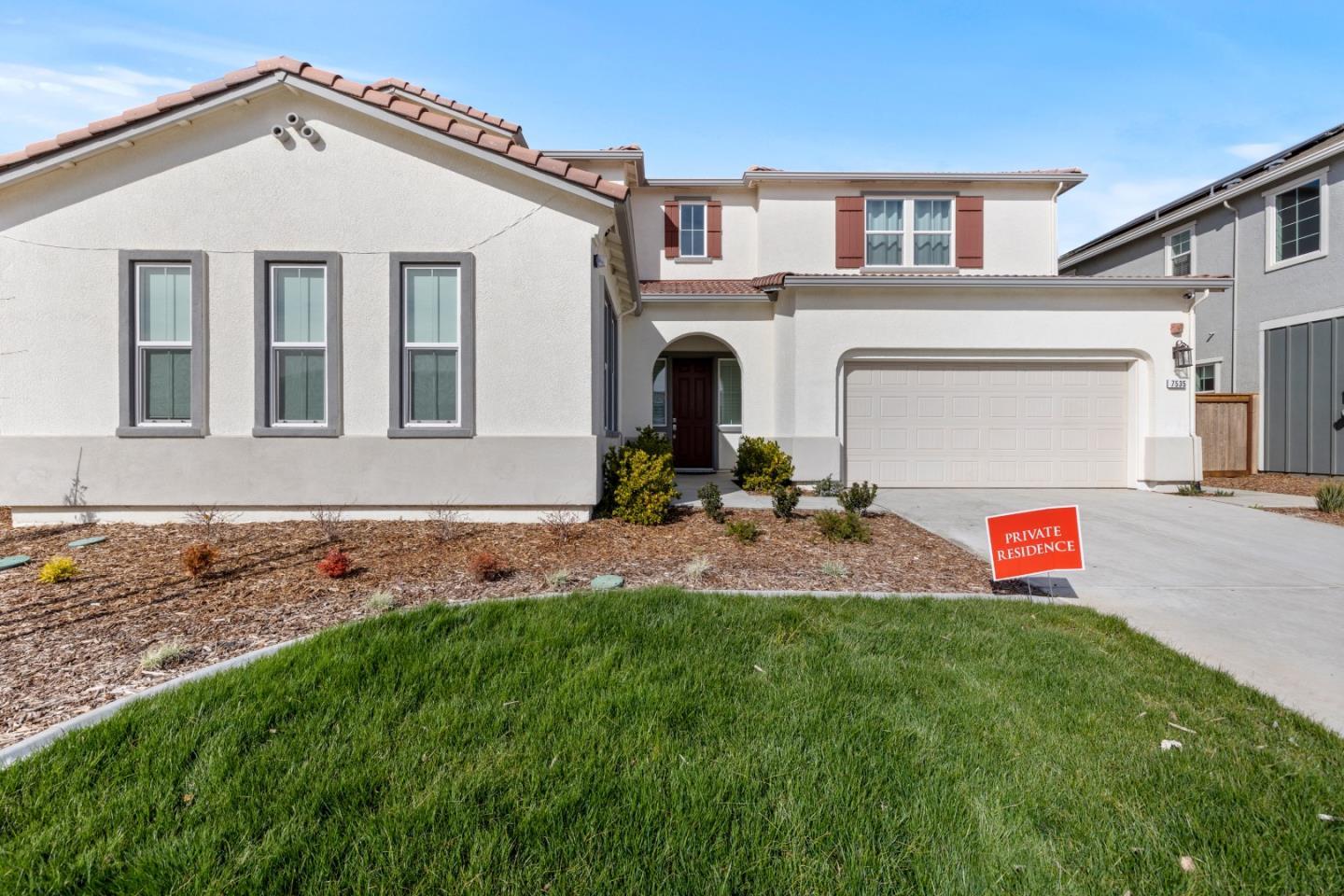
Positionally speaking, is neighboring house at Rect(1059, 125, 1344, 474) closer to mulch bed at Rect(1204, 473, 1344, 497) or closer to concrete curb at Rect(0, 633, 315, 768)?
mulch bed at Rect(1204, 473, 1344, 497)

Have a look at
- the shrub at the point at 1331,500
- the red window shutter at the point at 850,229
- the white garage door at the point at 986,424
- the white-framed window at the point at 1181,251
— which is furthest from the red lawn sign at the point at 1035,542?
the white-framed window at the point at 1181,251

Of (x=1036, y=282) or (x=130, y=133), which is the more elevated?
(x=130, y=133)

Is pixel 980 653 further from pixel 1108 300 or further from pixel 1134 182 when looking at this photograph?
pixel 1134 182

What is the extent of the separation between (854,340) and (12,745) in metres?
10.8

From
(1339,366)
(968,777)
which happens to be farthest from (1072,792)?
(1339,366)

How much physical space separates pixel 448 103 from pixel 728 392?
743cm

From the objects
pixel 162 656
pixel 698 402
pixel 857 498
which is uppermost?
pixel 698 402

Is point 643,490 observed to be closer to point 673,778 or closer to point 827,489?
point 827,489

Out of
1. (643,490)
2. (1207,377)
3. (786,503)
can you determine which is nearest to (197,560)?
(643,490)

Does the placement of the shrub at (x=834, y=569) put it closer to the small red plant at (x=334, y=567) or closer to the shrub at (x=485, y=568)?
the shrub at (x=485, y=568)

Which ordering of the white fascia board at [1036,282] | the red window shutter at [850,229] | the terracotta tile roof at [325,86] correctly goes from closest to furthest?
the terracotta tile roof at [325,86]
the white fascia board at [1036,282]
the red window shutter at [850,229]

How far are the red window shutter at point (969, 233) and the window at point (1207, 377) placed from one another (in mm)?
6958

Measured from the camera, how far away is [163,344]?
271 inches

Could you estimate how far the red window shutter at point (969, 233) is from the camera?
45.0ft
